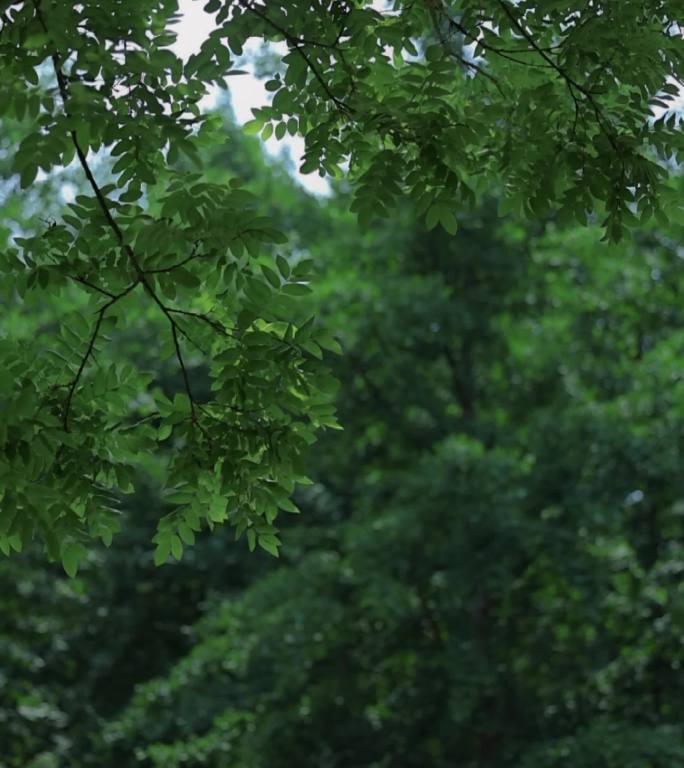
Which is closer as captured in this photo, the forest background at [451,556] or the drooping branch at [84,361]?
the drooping branch at [84,361]

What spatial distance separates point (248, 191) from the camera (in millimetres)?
4219

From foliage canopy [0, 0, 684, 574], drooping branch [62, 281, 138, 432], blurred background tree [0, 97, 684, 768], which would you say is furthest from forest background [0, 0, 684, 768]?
drooping branch [62, 281, 138, 432]

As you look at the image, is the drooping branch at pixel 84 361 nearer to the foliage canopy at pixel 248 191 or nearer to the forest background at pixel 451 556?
the foliage canopy at pixel 248 191

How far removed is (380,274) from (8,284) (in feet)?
37.9

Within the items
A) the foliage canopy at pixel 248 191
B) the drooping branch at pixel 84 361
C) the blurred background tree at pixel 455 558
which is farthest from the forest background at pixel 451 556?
the drooping branch at pixel 84 361

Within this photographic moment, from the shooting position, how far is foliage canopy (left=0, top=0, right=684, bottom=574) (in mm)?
4312

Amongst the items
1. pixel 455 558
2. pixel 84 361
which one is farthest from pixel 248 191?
pixel 455 558

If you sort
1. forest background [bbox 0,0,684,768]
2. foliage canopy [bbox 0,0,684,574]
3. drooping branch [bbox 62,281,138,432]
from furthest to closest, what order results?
1. forest background [bbox 0,0,684,768]
2. drooping branch [bbox 62,281,138,432]
3. foliage canopy [bbox 0,0,684,574]

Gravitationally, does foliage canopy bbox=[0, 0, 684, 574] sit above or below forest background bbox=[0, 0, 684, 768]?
below

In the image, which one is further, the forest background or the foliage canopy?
the forest background

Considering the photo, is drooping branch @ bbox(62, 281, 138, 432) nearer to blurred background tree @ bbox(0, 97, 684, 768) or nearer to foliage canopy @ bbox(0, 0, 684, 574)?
foliage canopy @ bbox(0, 0, 684, 574)

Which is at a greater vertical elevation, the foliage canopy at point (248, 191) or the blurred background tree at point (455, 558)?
the blurred background tree at point (455, 558)

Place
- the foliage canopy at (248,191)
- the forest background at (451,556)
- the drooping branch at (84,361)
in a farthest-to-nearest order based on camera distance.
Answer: the forest background at (451,556) < the drooping branch at (84,361) < the foliage canopy at (248,191)

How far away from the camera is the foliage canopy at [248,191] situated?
14.1ft
